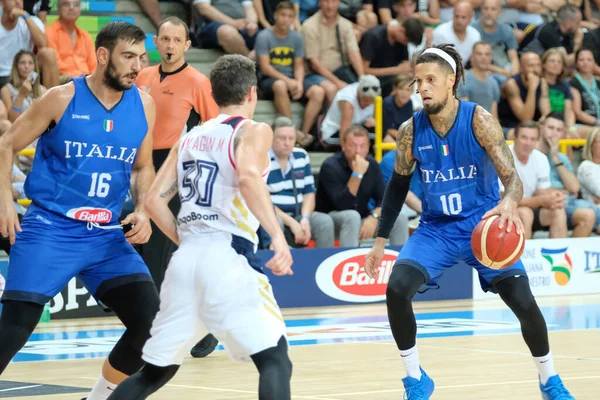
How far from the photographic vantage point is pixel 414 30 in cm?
1564

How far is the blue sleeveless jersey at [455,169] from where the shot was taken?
6871mm

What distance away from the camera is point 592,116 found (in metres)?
16.6

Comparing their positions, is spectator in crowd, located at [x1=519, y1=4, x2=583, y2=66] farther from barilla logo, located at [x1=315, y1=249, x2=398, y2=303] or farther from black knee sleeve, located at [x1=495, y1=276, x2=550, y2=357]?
black knee sleeve, located at [x1=495, y1=276, x2=550, y2=357]

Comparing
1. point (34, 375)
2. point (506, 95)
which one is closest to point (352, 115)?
point (506, 95)

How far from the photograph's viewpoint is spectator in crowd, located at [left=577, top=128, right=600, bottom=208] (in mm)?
14508

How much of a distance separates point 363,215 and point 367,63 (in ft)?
10.8

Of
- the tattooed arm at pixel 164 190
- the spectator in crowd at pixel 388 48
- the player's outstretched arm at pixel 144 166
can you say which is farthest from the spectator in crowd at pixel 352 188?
the tattooed arm at pixel 164 190

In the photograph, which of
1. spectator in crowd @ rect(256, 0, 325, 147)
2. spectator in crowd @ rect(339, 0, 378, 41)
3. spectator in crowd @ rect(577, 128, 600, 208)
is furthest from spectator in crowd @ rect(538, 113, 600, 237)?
spectator in crowd @ rect(339, 0, 378, 41)

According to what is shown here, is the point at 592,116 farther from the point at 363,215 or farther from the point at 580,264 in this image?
the point at 363,215

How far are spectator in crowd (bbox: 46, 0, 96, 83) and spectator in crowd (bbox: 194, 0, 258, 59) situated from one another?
1813 millimetres

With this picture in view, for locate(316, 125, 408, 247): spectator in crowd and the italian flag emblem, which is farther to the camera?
locate(316, 125, 408, 247): spectator in crowd

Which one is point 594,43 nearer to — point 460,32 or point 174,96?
point 460,32

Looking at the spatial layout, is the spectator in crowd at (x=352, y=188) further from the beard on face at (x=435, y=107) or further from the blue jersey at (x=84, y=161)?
the blue jersey at (x=84, y=161)

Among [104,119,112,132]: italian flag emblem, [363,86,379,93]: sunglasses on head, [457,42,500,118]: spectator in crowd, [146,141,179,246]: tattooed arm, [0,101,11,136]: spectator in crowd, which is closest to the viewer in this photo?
[146,141,179,246]: tattooed arm
